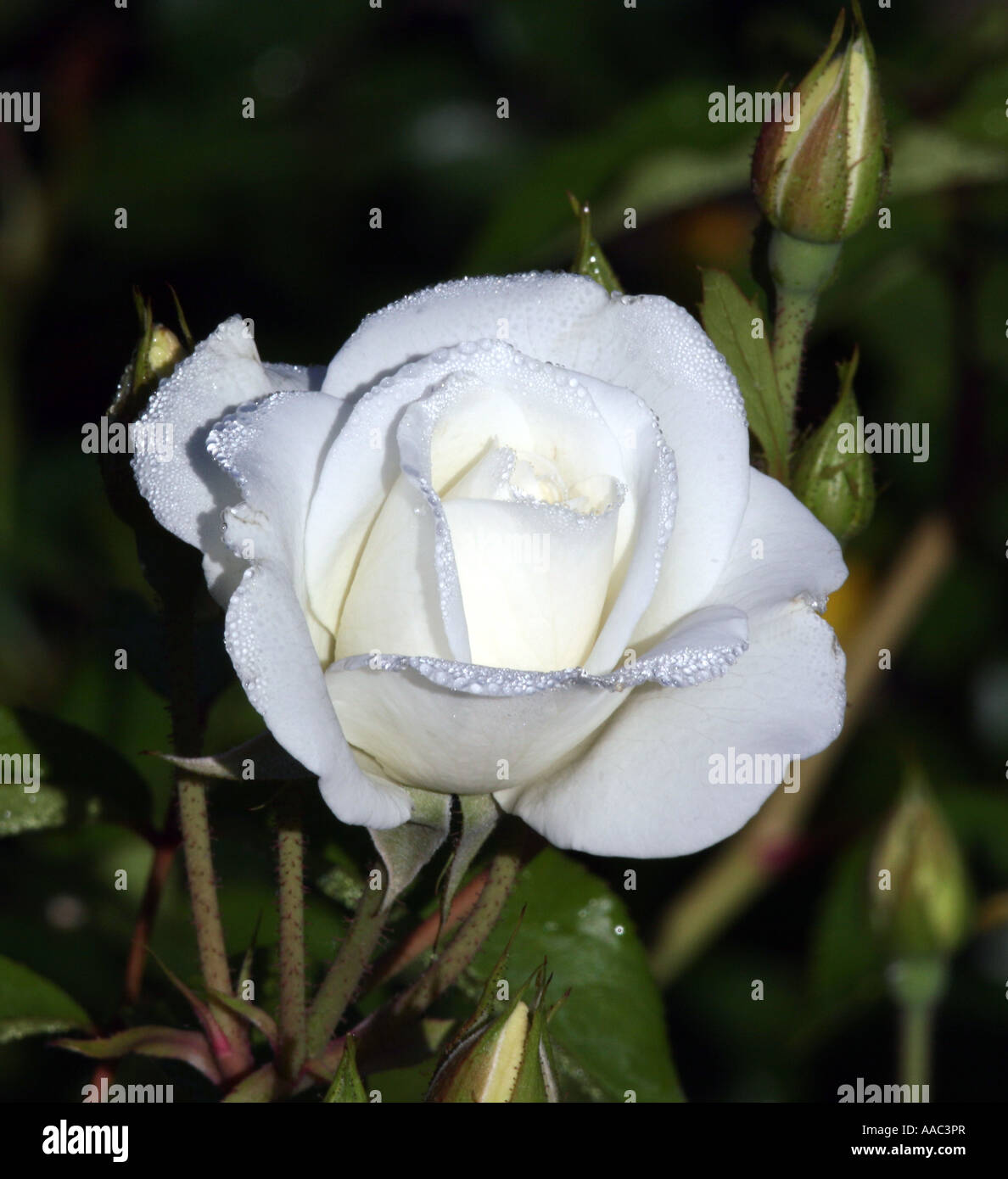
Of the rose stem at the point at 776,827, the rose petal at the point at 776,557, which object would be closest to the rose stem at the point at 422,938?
the rose petal at the point at 776,557

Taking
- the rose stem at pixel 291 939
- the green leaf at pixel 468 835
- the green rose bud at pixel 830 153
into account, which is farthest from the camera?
the green rose bud at pixel 830 153

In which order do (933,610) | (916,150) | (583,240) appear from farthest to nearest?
1. (933,610)
2. (916,150)
3. (583,240)

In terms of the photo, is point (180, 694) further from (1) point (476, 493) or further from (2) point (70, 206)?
(2) point (70, 206)

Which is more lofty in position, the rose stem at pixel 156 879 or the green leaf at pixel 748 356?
the green leaf at pixel 748 356

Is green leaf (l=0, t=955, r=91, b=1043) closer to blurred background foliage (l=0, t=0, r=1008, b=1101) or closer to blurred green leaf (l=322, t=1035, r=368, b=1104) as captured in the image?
blurred background foliage (l=0, t=0, r=1008, b=1101)

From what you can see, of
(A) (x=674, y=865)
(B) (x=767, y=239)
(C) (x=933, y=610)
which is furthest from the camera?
(C) (x=933, y=610)

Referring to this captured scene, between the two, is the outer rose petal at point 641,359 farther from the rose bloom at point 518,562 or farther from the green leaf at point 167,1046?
the green leaf at point 167,1046
